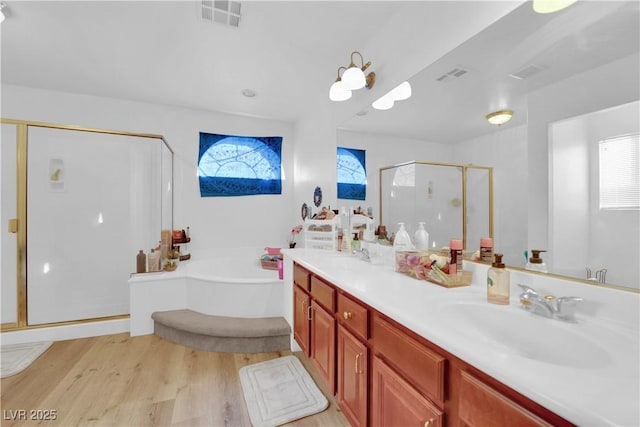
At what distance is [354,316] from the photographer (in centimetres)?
122

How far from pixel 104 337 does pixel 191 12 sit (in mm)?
2833

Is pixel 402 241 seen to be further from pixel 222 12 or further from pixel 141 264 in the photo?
pixel 141 264

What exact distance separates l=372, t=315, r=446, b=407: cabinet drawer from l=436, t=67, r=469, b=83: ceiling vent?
1.24 meters

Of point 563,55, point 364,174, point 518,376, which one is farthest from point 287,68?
point 518,376

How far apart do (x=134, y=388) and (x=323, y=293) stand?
1.44 m

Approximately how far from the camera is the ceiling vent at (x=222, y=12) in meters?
1.72

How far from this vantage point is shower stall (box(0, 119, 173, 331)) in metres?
2.47

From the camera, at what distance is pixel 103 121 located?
310 cm

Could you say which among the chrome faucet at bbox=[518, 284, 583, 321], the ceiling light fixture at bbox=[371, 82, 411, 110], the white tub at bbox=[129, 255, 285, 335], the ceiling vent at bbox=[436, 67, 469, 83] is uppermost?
the ceiling light fixture at bbox=[371, 82, 411, 110]

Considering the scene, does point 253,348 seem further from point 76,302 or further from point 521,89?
point 521,89

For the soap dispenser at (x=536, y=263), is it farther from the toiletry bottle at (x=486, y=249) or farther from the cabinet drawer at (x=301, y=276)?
the cabinet drawer at (x=301, y=276)

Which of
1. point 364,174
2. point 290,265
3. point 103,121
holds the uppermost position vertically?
point 103,121

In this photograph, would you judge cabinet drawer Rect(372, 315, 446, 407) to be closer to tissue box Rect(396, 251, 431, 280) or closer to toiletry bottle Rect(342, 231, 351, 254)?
tissue box Rect(396, 251, 431, 280)

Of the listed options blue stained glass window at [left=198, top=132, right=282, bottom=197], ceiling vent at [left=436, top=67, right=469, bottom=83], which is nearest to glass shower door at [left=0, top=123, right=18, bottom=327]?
Answer: blue stained glass window at [left=198, top=132, right=282, bottom=197]
